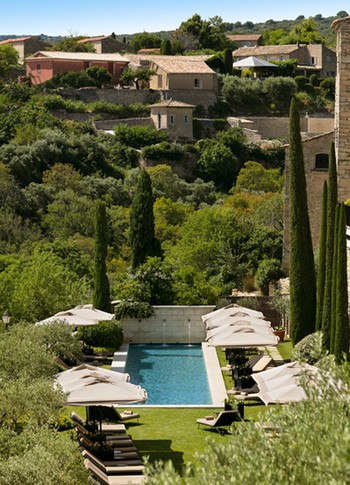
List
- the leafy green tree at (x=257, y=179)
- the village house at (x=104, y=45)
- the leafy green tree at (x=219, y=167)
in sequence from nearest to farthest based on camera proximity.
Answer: the leafy green tree at (x=257, y=179)
the leafy green tree at (x=219, y=167)
the village house at (x=104, y=45)

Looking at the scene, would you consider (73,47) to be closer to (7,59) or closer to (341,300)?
(7,59)

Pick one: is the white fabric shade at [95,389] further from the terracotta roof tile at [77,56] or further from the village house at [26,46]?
the village house at [26,46]

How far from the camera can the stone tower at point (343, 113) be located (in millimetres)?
33062

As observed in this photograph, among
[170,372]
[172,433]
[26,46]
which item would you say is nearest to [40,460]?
[172,433]

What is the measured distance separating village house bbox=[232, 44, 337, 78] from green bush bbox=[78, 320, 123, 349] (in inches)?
2837

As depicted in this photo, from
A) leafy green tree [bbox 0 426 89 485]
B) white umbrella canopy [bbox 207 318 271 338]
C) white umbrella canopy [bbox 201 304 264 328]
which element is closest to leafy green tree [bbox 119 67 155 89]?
white umbrella canopy [bbox 201 304 264 328]

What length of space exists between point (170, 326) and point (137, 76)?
5929 centimetres

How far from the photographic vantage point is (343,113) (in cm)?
3350

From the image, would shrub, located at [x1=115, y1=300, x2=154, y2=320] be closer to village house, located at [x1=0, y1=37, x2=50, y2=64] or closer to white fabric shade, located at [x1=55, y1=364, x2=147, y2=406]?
white fabric shade, located at [x1=55, y1=364, x2=147, y2=406]

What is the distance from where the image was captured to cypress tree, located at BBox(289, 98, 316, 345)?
30.4 meters

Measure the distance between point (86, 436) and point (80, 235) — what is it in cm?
3605

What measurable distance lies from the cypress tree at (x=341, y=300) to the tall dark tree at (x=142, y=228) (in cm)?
1642

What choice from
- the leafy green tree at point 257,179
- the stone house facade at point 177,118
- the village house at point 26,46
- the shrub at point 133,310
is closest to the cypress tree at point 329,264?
the shrub at point 133,310

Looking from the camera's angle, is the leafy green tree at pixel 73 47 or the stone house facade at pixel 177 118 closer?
the stone house facade at pixel 177 118
